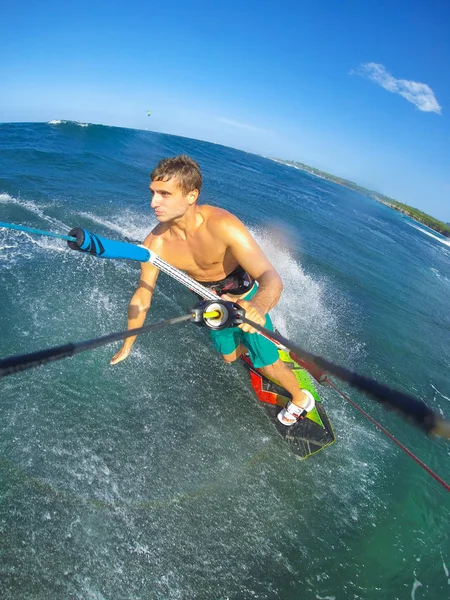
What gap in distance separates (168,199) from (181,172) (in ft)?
1.02

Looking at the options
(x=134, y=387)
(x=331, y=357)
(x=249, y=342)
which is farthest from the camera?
(x=331, y=357)

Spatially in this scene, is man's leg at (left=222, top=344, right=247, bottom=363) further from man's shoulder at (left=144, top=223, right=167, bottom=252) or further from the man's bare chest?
man's shoulder at (left=144, top=223, right=167, bottom=252)

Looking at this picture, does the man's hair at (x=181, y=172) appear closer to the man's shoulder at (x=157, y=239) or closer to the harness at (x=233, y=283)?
the man's shoulder at (x=157, y=239)

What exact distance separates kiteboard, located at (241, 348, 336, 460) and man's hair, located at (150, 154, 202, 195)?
2520 millimetres

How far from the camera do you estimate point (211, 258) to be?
411 cm

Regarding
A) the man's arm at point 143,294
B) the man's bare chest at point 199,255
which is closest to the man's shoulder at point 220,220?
the man's bare chest at point 199,255

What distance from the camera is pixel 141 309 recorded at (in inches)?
161

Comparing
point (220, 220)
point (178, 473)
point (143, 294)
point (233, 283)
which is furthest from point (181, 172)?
point (178, 473)

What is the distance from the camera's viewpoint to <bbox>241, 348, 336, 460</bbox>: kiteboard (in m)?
4.61

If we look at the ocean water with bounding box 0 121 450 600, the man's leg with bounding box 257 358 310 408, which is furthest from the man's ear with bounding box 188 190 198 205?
the ocean water with bounding box 0 121 450 600

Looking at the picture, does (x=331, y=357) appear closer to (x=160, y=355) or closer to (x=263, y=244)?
(x=160, y=355)

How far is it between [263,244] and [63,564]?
11629mm

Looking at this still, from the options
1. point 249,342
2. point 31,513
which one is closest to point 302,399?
point 249,342

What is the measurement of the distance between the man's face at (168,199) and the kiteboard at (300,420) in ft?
7.81
